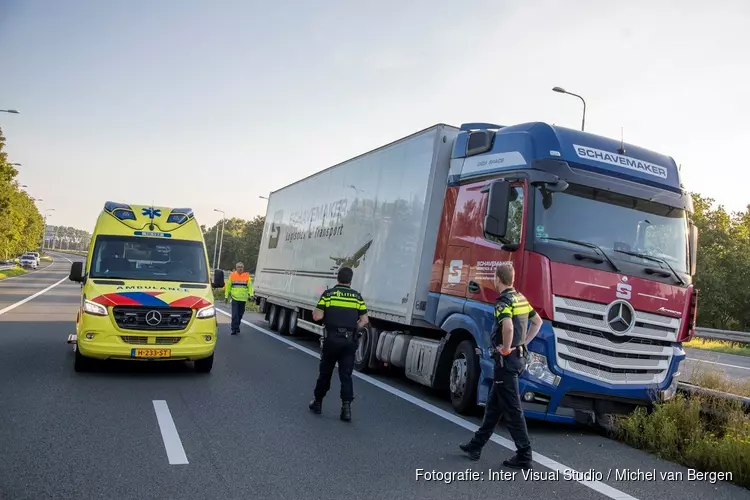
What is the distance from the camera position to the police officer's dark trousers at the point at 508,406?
5.89 m

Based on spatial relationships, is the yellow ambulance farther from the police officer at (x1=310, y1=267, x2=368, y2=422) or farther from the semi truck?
the semi truck

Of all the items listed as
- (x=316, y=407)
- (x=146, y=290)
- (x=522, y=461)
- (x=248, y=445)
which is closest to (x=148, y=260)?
(x=146, y=290)

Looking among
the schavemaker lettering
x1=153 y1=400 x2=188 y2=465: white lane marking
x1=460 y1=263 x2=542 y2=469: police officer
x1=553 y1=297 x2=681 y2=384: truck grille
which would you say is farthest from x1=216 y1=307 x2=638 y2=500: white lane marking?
the schavemaker lettering

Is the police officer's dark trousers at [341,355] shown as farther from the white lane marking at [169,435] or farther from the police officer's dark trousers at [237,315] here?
the police officer's dark trousers at [237,315]

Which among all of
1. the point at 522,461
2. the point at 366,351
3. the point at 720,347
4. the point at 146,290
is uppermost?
the point at 720,347

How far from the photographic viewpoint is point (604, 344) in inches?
283

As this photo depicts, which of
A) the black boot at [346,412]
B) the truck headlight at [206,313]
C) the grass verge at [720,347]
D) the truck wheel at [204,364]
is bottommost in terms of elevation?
the truck wheel at [204,364]

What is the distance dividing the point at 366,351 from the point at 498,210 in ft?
14.7

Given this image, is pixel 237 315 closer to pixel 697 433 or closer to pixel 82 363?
pixel 82 363

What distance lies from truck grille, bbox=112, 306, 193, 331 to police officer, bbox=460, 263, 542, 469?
15.3 ft

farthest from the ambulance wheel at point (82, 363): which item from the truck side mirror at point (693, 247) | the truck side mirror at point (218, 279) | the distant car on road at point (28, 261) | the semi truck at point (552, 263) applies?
the distant car on road at point (28, 261)

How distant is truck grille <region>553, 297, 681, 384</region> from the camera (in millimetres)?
7074

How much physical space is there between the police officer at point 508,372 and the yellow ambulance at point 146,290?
4.67 m

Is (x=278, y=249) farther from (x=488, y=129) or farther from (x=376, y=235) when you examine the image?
(x=488, y=129)
